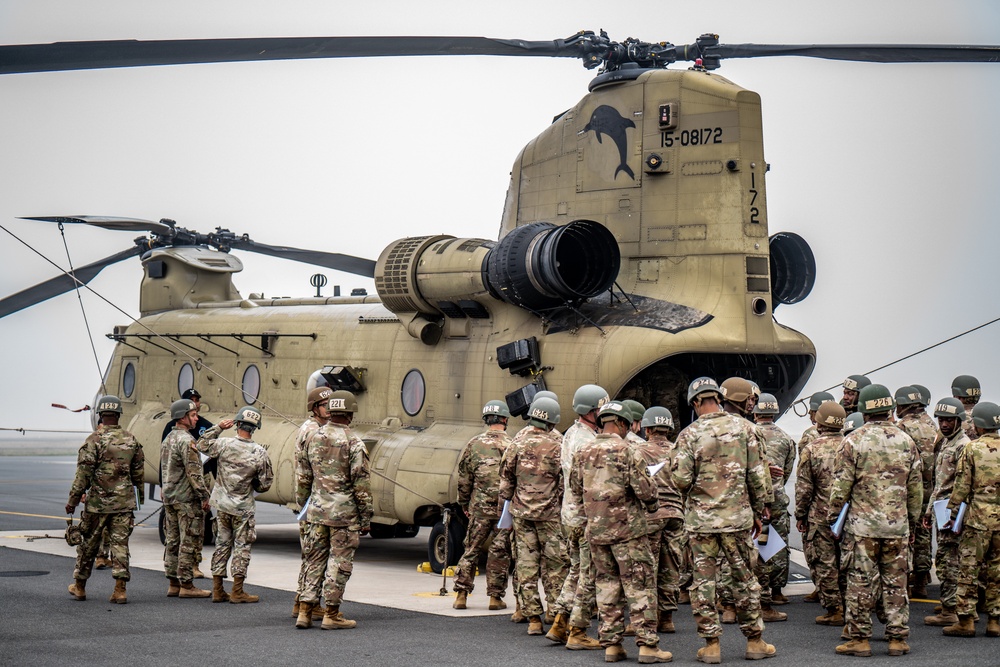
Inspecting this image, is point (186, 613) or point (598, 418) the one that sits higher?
point (598, 418)

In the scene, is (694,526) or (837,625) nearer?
(694,526)

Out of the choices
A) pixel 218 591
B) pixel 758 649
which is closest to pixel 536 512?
pixel 758 649

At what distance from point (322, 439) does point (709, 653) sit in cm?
367

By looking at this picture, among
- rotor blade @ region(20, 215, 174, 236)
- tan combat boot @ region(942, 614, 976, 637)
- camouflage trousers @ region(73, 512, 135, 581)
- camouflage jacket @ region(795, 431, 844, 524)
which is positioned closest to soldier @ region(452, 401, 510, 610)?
camouflage jacket @ region(795, 431, 844, 524)

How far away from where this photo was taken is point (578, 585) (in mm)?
8656

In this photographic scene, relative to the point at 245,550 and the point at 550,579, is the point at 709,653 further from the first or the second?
the point at 245,550

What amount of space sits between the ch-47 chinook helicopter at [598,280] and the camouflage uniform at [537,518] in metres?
2.42

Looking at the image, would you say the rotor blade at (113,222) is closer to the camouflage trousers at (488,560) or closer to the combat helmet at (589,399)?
the camouflage trousers at (488,560)

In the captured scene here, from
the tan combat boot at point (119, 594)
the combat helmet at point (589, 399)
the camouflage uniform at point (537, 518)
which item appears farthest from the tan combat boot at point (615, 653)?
the tan combat boot at point (119, 594)

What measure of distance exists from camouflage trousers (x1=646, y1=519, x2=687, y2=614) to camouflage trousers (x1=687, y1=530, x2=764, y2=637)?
81cm

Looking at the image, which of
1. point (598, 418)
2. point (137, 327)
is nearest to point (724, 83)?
point (598, 418)

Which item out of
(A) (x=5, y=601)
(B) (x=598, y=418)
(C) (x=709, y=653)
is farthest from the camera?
(A) (x=5, y=601)

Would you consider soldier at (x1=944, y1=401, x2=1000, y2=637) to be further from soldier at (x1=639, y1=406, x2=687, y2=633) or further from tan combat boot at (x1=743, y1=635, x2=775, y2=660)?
soldier at (x1=639, y1=406, x2=687, y2=633)

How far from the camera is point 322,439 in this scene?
380 inches
